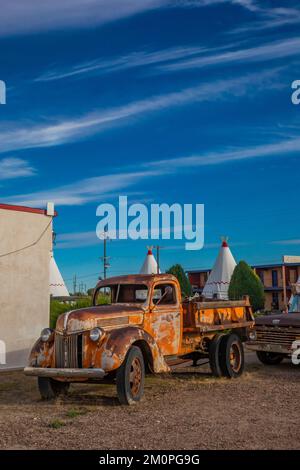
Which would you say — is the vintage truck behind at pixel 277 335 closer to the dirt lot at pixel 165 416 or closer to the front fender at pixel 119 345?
the dirt lot at pixel 165 416

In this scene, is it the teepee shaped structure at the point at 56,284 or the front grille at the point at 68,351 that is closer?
the front grille at the point at 68,351

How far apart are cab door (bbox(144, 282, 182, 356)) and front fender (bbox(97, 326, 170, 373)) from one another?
39 cm

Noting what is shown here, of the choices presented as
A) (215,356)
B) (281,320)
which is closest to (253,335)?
(281,320)

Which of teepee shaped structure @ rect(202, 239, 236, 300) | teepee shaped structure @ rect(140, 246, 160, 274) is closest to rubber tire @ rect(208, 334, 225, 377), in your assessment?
teepee shaped structure @ rect(202, 239, 236, 300)

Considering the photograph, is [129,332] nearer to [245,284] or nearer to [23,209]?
[23,209]

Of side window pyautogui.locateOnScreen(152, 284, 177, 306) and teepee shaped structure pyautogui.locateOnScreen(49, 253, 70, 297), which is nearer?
side window pyautogui.locateOnScreen(152, 284, 177, 306)

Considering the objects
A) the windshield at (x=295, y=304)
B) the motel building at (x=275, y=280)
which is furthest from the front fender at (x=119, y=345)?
the motel building at (x=275, y=280)

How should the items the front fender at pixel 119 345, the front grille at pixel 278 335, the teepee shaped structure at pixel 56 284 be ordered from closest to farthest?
the front fender at pixel 119 345 → the front grille at pixel 278 335 → the teepee shaped structure at pixel 56 284

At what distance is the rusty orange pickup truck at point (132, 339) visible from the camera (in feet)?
27.2

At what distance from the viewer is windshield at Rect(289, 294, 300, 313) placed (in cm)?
1333

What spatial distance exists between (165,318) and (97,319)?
148 cm

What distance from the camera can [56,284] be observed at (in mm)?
32562

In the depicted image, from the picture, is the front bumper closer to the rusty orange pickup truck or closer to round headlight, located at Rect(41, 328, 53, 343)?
the rusty orange pickup truck
